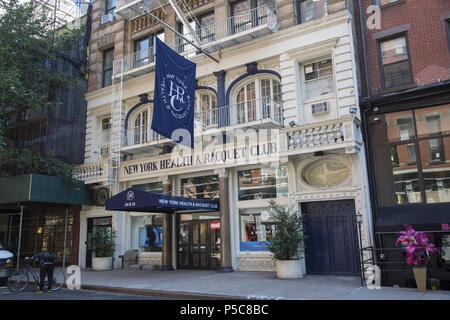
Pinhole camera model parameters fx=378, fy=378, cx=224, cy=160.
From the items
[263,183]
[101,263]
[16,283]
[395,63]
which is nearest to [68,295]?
[16,283]

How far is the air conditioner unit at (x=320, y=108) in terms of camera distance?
583 inches

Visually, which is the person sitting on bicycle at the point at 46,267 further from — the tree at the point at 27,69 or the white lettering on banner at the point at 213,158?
the tree at the point at 27,69

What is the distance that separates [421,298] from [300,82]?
9310mm

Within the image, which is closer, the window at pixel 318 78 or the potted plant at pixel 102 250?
the window at pixel 318 78

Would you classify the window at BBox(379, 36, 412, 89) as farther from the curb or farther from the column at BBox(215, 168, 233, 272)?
the curb

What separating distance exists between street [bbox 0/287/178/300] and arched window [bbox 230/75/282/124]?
334 inches

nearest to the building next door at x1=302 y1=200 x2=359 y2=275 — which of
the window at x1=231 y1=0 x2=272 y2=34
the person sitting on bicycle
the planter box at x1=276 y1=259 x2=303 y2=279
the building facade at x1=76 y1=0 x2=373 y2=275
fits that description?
the building facade at x1=76 y1=0 x2=373 y2=275

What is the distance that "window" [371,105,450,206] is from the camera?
12648mm

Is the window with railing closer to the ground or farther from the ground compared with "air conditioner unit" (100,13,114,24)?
closer to the ground

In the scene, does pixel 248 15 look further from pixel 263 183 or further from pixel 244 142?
pixel 263 183

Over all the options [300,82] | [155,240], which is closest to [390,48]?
[300,82]

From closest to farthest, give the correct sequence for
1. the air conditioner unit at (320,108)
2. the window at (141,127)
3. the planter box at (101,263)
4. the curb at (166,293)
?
the curb at (166,293), the air conditioner unit at (320,108), the planter box at (101,263), the window at (141,127)

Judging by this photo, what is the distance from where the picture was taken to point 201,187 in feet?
58.1

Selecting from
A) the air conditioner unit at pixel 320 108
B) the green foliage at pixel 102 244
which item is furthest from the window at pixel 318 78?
the green foliage at pixel 102 244
